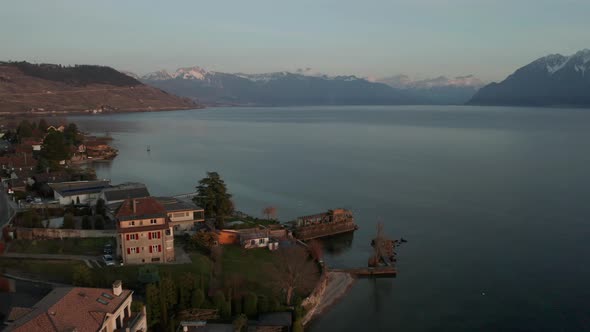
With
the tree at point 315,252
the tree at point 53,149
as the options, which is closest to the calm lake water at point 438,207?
the tree at point 315,252

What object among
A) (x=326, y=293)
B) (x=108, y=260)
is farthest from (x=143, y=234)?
(x=326, y=293)

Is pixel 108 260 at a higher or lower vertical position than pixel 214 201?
lower

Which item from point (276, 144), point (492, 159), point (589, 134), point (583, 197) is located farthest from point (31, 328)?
point (589, 134)

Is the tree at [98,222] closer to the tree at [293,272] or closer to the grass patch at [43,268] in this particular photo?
the grass patch at [43,268]

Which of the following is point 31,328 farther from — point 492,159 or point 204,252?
point 492,159

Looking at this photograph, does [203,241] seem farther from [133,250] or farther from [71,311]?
[71,311]

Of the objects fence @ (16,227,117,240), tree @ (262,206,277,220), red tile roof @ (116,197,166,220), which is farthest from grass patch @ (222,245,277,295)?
tree @ (262,206,277,220)

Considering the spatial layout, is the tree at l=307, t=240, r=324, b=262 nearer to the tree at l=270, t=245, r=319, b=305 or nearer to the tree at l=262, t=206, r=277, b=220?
the tree at l=270, t=245, r=319, b=305
